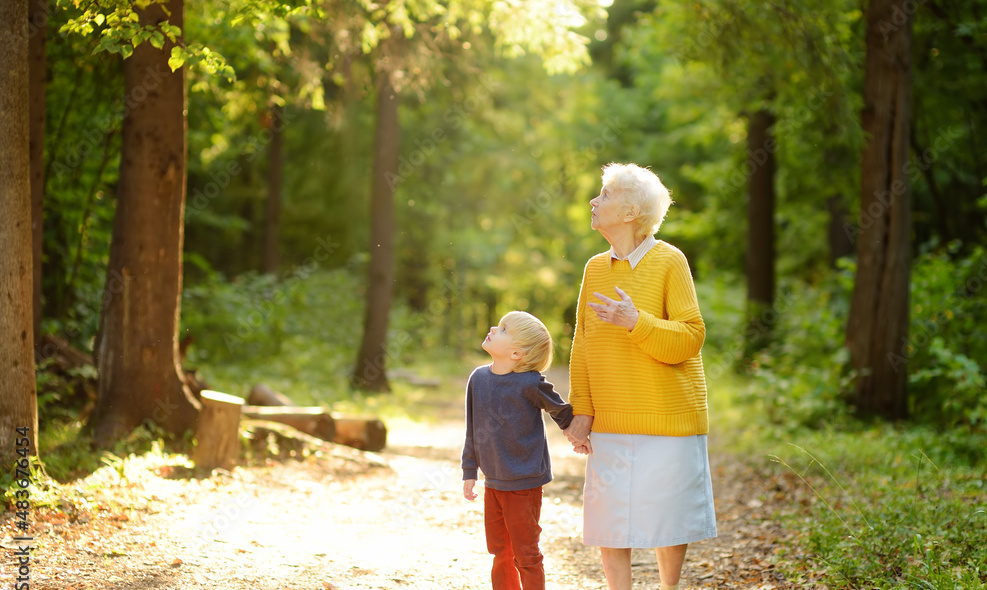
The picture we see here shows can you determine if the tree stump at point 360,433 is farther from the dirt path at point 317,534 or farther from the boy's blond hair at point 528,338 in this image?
the boy's blond hair at point 528,338

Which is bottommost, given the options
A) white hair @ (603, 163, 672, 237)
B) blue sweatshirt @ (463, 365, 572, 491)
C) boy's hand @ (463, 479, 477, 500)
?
boy's hand @ (463, 479, 477, 500)

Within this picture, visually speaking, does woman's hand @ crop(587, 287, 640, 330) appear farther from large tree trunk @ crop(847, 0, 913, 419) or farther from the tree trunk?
large tree trunk @ crop(847, 0, 913, 419)

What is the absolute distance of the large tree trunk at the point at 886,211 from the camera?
32.6 feet

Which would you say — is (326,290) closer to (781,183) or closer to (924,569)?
(781,183)

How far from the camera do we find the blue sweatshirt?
388cm

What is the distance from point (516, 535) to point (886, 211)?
7784 mm

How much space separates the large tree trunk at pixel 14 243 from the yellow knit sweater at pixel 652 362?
12.6ft

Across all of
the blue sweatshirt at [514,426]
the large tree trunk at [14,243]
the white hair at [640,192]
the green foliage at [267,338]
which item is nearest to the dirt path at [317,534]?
the large tree trunk at [14,243]

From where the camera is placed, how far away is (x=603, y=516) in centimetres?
375

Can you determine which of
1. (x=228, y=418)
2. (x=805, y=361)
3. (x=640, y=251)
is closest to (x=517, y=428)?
(x=640, y=251)

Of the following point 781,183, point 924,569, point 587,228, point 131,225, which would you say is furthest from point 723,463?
point 587,228

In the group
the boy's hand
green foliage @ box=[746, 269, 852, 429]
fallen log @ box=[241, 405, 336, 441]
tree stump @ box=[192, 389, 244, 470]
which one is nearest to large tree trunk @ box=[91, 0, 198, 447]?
tree stump @ box=[192, 389, 244, 470]

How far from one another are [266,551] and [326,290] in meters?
16.4

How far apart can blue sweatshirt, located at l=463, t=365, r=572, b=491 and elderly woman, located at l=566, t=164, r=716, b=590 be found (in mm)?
173
